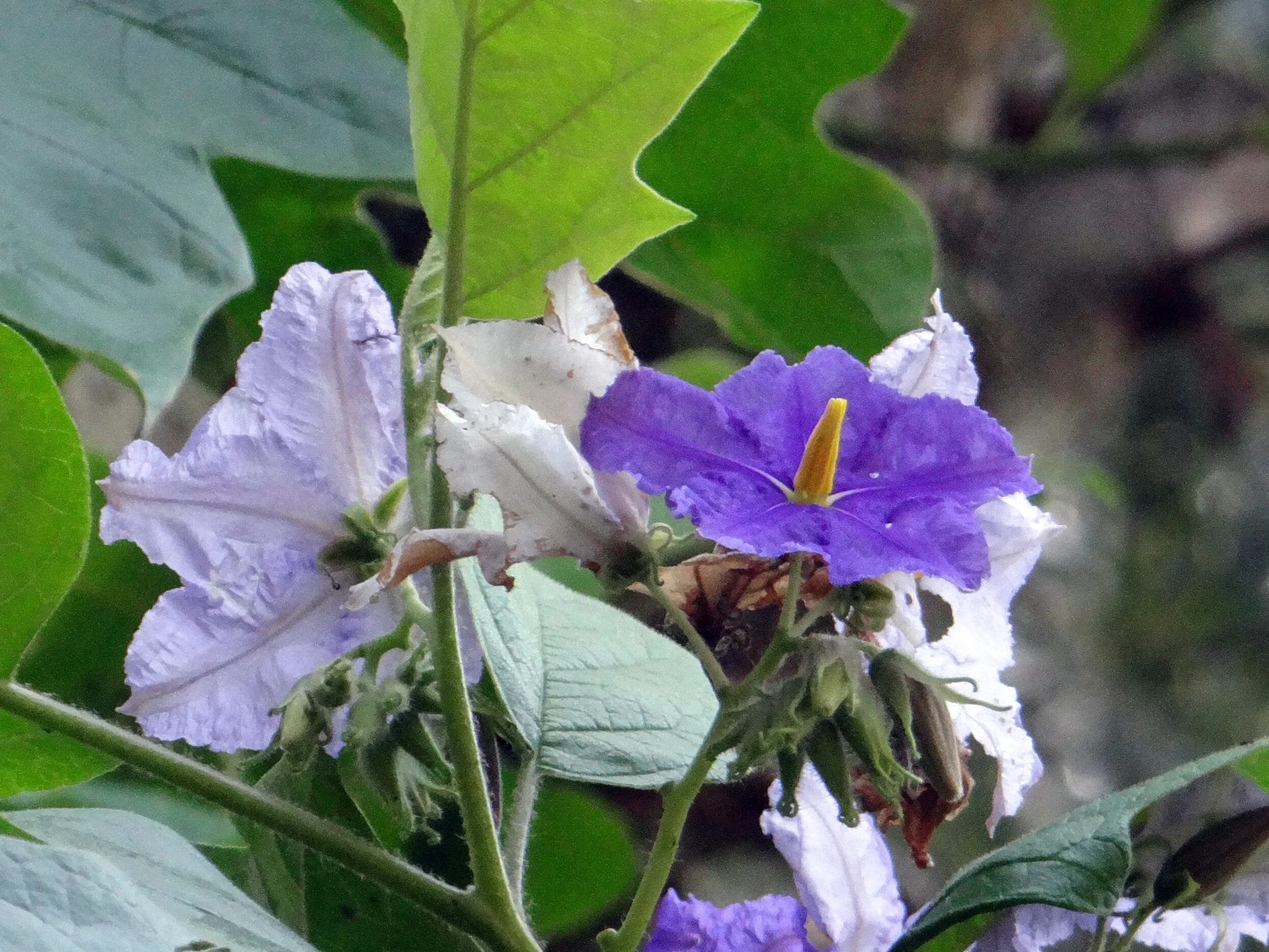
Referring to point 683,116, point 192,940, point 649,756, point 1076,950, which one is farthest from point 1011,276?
point 192,940

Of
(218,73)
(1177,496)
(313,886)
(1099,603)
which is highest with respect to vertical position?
(218,73)

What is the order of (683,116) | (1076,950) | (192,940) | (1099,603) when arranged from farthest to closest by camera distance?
(1099,603) → (683,116) → (1076,950) → (192,940)

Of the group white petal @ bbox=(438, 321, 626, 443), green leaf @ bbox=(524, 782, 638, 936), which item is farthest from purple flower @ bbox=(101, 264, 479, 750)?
green leaf @ bbox=(524, 782, 638, 936)

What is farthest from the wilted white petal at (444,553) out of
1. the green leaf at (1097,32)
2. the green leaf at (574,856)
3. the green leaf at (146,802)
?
the green leaf at (1097,32)

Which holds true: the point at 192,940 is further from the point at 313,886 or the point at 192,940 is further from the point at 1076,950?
the point at 1076,950

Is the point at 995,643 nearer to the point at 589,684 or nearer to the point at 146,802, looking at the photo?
the point at 589,684

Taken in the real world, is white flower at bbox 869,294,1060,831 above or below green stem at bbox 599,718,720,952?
above

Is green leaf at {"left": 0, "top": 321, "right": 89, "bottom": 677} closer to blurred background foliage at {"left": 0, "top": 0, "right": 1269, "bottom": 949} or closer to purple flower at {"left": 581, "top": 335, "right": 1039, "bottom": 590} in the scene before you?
blurred background foliage at {"left": 0, "top": 0, "right": 1269, "bottom": 949}
